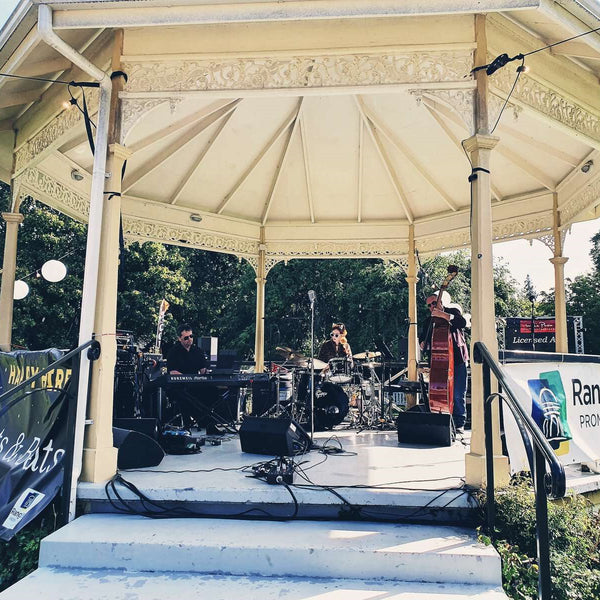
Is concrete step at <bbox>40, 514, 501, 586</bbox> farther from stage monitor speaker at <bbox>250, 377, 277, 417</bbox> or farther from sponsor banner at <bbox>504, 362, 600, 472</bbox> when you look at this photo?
stage monitor speaker at <bbox>250, 377, 277, 417</bbox>

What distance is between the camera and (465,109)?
4000 millimetres

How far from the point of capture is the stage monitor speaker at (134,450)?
4.09m

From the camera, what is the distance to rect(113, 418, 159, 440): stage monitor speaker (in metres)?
4.66

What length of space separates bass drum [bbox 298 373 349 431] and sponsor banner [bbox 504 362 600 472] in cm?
307

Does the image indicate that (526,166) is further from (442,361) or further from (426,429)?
(426,429)

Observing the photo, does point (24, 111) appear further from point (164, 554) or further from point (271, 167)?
point (164, 554)

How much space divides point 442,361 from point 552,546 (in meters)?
2.66

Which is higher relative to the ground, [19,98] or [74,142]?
[19,98]

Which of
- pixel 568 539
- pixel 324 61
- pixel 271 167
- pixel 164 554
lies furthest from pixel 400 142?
pixel 164 554

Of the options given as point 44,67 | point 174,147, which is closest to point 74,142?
point 174,147

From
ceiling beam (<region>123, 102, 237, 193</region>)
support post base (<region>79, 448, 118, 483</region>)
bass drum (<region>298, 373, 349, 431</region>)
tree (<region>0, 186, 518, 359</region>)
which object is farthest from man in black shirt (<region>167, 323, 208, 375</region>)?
tree (<region>0, 186, 518, 359</region>)

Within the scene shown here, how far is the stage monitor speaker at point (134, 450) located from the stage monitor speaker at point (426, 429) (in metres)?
2.67

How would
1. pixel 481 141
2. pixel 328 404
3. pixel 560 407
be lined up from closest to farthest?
pixel 481 141 → pixel 560 407 → pixel 328 404

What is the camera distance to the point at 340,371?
290 inches
